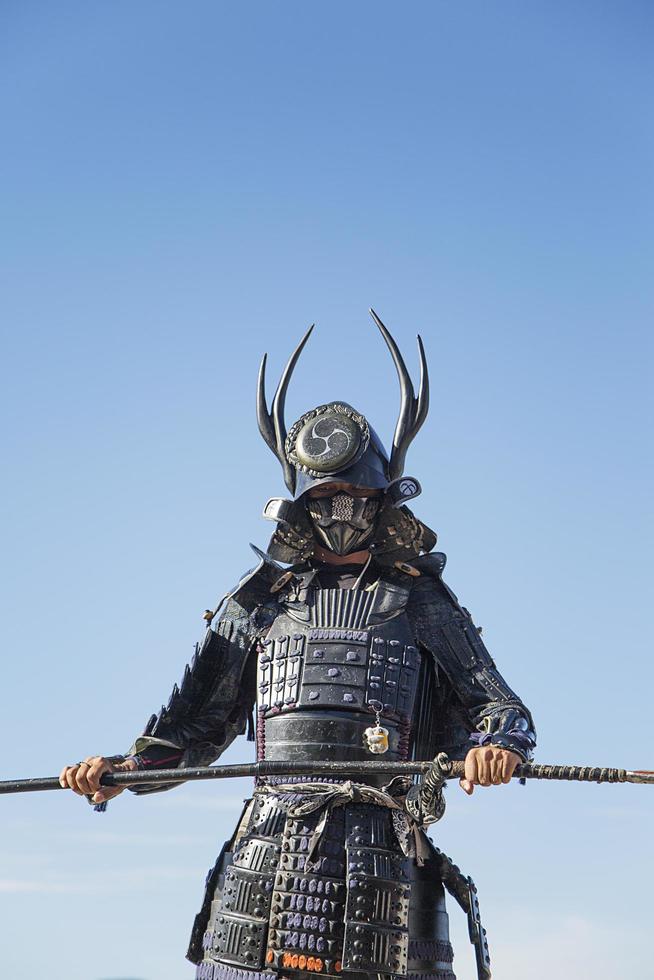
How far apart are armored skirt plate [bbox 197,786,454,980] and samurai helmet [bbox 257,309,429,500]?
213 cm

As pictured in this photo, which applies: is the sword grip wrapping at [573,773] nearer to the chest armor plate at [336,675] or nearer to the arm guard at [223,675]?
the chest armor plate at [336,675]

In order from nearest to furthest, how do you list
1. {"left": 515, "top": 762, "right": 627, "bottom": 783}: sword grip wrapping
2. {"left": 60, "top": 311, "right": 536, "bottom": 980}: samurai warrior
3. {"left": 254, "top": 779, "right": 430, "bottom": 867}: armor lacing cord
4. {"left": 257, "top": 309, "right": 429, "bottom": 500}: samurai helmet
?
{"left": 515, "top": 762, "right": 627, "bottom": 783}: sword grip wrapping < {"left": 60, "top": 311, "right": 536, "bottom": 980}: samurai warrior < {"left": 254, "top": 779, "right": 430, "bottom": 867}: armor lacing cord < {"left": 257, "top": 309, "right": 429, "bottom": 500}: samurai helmet

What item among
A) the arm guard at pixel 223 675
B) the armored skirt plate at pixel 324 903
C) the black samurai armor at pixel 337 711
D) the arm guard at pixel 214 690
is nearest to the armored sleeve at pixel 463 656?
the black samurai armor at pixel 337 711

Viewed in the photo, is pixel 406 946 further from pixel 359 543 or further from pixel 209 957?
pixel 359 543

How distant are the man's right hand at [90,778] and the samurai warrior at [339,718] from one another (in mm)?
13

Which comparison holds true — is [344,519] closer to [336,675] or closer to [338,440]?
[338,440]

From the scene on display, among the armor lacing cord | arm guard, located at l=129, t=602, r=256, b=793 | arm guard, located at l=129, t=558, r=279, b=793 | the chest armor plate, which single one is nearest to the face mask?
the chest armor plate

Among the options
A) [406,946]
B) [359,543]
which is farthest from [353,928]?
Result: [359,543]

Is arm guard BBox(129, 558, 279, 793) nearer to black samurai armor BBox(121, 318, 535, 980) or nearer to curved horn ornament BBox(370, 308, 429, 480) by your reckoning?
black samurai armor BBox(121, 318, 535, 980)

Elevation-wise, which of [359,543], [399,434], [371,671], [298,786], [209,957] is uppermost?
[399,434]

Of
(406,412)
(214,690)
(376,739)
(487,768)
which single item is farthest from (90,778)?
(406,412)

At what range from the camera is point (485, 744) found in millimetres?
8680

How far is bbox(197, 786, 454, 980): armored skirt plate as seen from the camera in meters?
8.45

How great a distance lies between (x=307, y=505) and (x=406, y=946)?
2994 mm
